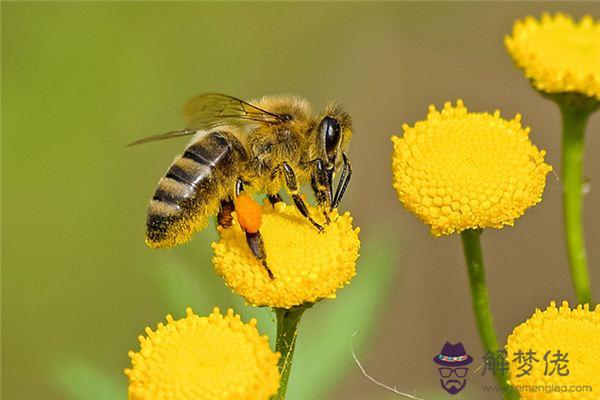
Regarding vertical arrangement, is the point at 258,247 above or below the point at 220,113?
below

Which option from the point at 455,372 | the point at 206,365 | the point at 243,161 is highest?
the point at 243,161

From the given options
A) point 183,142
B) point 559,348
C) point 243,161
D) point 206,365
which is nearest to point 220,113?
point 243,161

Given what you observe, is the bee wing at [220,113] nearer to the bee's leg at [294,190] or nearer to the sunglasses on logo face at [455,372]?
the bee's leg at [294,190]

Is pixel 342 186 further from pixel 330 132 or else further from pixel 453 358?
pixel 453 358

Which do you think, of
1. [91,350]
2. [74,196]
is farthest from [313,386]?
[74,196]

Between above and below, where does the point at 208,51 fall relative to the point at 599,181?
above

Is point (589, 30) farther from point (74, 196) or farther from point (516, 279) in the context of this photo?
point (74, 196)

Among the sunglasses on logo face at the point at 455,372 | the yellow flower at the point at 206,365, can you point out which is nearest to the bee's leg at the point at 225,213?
the yellow flower at the point at 206,365
